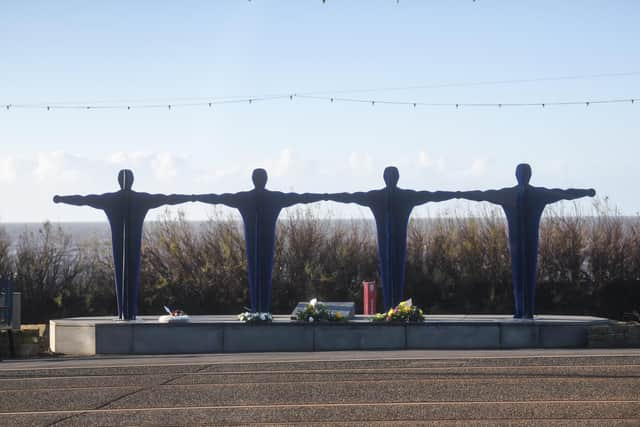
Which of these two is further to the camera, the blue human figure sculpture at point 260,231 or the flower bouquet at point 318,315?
the blue human figure sculpture at point 260,231

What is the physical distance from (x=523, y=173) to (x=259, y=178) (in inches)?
215

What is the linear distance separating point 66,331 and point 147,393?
312 inches

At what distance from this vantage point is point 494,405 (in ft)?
40.4

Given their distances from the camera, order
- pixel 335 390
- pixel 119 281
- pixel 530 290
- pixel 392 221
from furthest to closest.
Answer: pixel 119 281 < pixel 392 221 < pixel 530 290 < pixel 335 390

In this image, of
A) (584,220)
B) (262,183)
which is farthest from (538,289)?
(262,183)

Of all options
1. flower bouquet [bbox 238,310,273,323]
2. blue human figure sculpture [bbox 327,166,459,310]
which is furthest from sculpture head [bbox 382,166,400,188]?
flower bouquet [bbox 238,310,273,323]

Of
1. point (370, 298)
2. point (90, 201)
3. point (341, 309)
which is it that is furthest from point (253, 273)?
point (90, 201)

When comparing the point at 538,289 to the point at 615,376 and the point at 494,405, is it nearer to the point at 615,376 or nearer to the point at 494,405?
the point at 615,376

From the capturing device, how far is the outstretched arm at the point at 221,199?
2209 cm

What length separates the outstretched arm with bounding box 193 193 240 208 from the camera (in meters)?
22.1

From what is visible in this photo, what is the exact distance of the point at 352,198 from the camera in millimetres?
22078

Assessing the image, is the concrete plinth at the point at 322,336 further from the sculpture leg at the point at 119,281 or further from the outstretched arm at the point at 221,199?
the outstretched arm at the point at 221,199

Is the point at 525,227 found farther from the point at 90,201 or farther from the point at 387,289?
the point at 90,201

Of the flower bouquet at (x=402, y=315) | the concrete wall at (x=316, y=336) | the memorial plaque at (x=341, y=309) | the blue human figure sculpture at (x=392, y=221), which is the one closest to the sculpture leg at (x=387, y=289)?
the blue human figure sculpture at (x=392, y=221)
